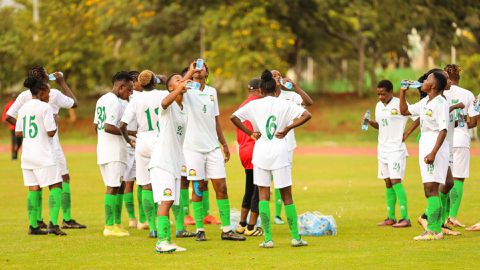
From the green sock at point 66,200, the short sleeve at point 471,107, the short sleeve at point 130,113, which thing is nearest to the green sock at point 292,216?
the short sleeve at point 130,113

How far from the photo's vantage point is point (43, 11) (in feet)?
204

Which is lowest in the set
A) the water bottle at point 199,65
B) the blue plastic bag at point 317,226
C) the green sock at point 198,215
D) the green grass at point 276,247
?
the green grass at point 276,247

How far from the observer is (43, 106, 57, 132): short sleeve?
14.7 metres

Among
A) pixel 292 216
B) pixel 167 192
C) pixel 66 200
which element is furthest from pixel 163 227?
pixel 66 200

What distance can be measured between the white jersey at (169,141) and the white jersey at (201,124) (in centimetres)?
105

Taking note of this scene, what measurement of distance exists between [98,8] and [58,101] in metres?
39.6

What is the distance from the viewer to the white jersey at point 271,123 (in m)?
13.4

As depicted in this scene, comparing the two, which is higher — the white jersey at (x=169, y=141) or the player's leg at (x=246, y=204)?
the white jersey at (x=169, y=141)

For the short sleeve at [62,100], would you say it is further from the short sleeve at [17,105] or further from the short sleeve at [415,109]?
the short sleeve at [415,109]

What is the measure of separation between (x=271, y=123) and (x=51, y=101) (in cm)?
421

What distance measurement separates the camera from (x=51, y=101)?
1598 centimetres

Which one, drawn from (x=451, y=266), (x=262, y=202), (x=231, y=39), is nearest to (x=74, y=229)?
(x=262, y=202)

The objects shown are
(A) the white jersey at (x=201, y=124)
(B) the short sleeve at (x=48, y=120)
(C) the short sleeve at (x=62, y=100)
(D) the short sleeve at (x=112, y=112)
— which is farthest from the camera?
(C) the short sleeve at (x=62, y=100)

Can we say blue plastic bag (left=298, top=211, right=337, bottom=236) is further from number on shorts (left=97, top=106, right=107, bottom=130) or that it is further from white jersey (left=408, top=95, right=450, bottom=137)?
number on shorts (left=97, top=106, right=107, bottom=130)
